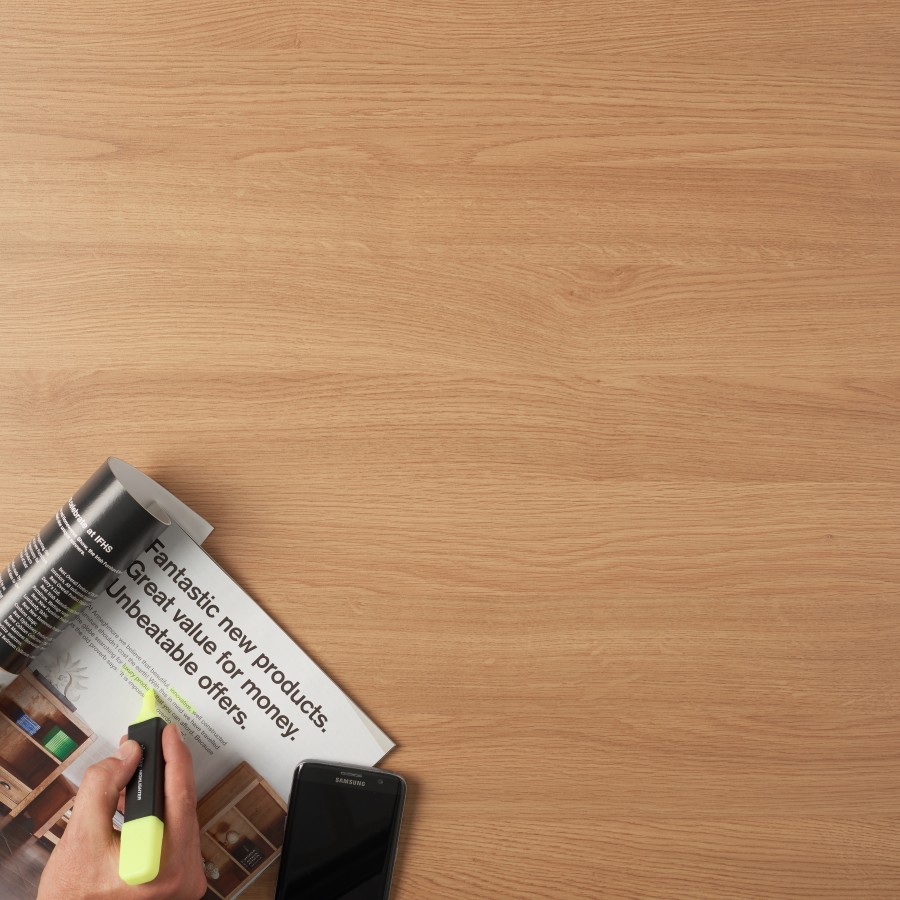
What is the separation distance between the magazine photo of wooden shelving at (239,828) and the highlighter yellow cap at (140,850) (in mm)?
60

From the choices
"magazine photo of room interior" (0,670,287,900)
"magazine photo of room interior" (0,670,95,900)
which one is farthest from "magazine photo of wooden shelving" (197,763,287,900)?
"magazine photo of room interior" (0,670,95,900)

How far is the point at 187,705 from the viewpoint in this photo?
2.01 ft

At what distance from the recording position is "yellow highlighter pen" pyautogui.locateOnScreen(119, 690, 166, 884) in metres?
0.55

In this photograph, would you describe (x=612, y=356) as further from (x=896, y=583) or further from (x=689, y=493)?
(x=896, y=583)

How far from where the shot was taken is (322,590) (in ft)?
2.02

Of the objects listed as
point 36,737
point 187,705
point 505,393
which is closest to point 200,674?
point 187,705

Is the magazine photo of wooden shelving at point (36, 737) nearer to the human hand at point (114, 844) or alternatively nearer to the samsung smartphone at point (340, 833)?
the human hand at point (114, 844)

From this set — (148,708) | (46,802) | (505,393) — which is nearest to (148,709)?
(148,708)

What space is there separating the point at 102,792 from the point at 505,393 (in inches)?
15.9

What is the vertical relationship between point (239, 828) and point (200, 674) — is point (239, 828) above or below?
below

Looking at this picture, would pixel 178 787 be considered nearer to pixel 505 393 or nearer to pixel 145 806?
pixel 145 806

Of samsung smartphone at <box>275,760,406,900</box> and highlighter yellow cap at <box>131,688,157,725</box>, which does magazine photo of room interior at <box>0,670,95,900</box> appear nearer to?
highlighter yellow cap at <box>131,688,157,725</box>

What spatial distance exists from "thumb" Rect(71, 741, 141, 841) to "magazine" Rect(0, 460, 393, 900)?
3 cm

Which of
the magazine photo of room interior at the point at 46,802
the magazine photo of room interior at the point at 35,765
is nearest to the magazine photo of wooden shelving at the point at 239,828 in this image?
the magazine photo of room interior at the point at 46,802
